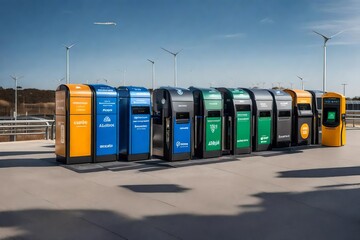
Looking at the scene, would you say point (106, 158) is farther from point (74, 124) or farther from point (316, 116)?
point (316, 116)

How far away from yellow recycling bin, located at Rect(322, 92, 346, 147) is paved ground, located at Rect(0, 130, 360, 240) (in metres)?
3.09

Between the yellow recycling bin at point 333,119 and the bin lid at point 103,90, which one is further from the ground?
the bin lid at point 103,90

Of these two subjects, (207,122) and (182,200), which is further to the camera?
(207,122)

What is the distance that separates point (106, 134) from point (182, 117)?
1.82 metres

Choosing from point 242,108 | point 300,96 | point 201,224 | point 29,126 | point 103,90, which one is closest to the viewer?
point 201,224

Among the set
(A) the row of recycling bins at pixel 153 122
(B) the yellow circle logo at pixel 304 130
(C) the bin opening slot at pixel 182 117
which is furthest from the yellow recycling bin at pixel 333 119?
(C) the bin opening slot at pixel 182 117

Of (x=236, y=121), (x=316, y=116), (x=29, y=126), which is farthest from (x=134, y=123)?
(x=316, y=116)

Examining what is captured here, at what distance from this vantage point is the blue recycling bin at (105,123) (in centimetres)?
857

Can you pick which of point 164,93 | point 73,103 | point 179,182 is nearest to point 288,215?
point 179,182

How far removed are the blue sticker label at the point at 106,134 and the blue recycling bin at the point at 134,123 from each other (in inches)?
10.9

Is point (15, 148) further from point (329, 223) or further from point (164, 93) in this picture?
point (329, 223)

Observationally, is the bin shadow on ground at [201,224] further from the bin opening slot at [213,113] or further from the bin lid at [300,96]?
the bin lid at [300,96]

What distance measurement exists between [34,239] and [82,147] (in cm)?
446

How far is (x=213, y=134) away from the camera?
944 centimetres
